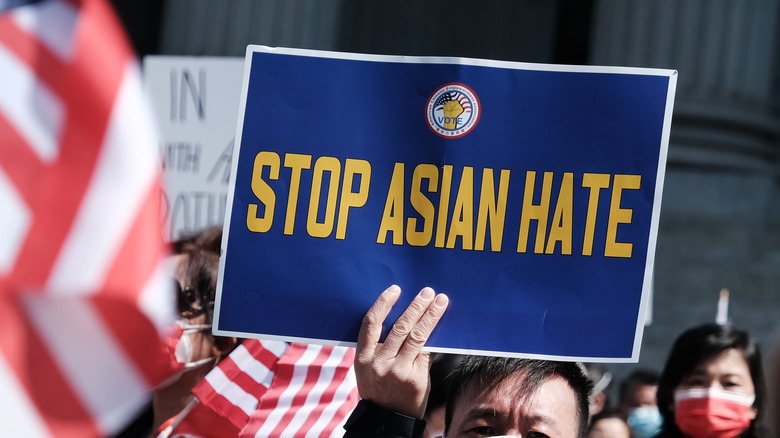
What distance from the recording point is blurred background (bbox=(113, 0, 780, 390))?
384 inches

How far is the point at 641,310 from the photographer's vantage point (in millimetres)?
2564

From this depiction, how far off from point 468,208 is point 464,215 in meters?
0.02

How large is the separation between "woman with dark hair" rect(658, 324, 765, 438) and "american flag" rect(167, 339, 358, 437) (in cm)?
163

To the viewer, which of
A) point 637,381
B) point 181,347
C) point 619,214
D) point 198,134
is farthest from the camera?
point 637,381

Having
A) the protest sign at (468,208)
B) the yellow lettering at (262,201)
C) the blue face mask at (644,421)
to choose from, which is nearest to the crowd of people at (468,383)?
the protest sign at (468,208)

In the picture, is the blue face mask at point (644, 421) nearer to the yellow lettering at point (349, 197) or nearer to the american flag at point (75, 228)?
the yellow lettering at point (349, 197)

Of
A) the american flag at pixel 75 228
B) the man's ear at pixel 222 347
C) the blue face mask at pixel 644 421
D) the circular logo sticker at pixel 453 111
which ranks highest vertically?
the circular logo sticker at pixel 453 111

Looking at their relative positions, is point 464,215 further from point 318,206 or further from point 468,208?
point 318,206

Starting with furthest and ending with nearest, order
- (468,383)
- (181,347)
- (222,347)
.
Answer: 1. (222,347)
2. (181,347)
3. (468,383)

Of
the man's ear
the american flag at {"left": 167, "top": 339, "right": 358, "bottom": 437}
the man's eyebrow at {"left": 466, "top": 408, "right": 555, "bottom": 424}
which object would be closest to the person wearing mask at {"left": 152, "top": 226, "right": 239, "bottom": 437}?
the man's ear

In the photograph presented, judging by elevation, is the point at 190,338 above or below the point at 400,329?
below

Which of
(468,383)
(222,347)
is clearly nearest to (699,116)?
(222,347)

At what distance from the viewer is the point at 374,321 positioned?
2.48 metres

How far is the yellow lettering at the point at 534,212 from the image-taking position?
2.56 metres
